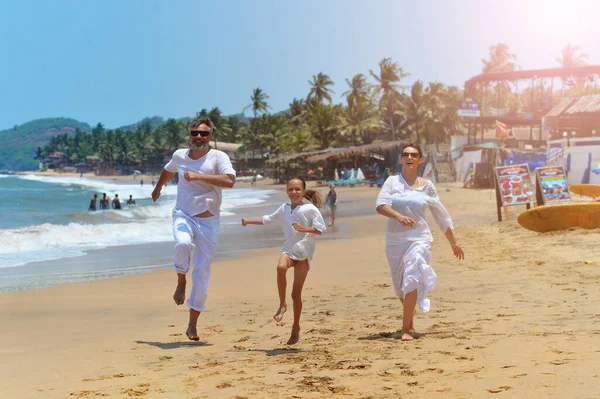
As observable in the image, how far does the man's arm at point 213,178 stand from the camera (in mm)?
6348

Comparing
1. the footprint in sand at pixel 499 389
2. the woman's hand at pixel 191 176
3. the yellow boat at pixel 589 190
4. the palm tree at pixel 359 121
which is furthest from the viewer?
the palm tree at pixel 359 121

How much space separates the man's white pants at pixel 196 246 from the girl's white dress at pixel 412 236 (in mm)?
1466

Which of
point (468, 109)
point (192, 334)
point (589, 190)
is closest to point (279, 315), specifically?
point (192, 334)

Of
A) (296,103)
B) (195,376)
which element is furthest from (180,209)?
(296,103)

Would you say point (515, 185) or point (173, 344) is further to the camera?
point (515, 185)

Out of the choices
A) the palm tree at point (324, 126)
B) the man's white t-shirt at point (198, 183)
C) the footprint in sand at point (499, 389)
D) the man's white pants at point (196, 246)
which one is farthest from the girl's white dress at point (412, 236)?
the palm tree at point (324, 126)

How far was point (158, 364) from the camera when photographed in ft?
18.3

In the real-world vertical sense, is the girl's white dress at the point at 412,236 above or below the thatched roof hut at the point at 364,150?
below

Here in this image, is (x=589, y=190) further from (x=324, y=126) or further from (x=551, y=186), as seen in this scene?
(x=324, y=126)

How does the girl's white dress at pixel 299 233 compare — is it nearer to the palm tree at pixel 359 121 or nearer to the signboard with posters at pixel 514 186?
the signboard with posters at pixel 514 186

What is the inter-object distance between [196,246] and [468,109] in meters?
49.2

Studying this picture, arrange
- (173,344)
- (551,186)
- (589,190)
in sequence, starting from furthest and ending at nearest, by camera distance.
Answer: (589,190) < (551,186) < (173,344)

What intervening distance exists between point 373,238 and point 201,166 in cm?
1191

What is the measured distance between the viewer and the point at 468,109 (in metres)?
53.8
